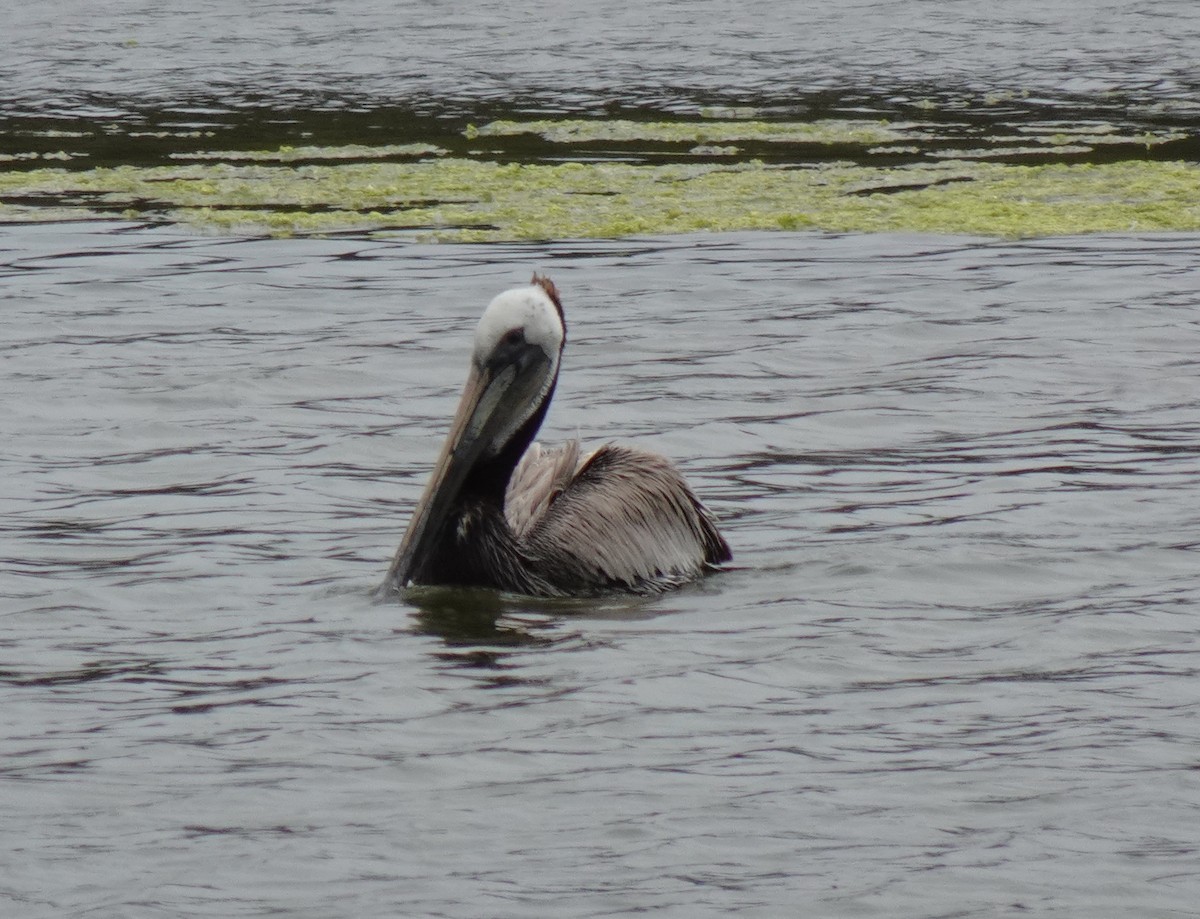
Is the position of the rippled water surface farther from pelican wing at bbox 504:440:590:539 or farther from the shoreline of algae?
the shoreline of algae

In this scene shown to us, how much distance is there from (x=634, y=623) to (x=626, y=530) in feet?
1.39

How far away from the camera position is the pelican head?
5.99m

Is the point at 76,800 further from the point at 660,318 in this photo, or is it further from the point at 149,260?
the point at 149,260

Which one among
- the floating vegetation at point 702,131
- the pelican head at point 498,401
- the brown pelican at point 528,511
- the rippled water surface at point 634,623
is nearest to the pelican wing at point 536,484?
the brown pelican at point 528,511

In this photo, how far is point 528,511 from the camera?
625 centimetres

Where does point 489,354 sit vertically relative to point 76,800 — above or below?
Result: above

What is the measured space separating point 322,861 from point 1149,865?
149 cm

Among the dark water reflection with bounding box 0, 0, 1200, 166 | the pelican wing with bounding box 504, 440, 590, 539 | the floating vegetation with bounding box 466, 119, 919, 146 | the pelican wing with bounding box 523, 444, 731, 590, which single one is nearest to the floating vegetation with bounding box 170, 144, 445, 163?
the dark water reflection with bounding box 0, 0, 1200, 166

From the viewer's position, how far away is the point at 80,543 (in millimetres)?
6262

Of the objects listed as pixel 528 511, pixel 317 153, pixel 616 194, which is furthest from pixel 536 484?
pixel 317 153

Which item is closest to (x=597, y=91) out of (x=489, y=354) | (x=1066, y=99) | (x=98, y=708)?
(x=1066, y=99)

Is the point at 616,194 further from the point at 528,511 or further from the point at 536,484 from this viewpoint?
the point at 528,511

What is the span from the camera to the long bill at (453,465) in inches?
233

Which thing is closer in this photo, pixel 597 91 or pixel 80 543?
pixel 80 543
